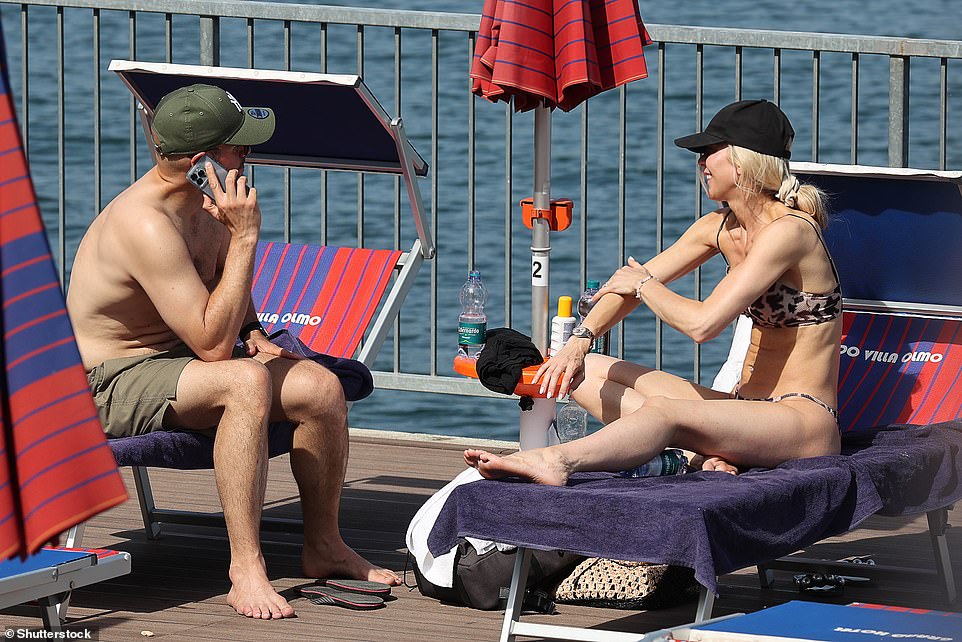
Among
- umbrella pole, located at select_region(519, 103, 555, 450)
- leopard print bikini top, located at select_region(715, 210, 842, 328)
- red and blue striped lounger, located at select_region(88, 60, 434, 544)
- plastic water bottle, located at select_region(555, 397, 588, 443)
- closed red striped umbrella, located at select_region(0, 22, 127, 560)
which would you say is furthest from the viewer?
plastic water bottle, located at select_region(555, 397, 588, 443)

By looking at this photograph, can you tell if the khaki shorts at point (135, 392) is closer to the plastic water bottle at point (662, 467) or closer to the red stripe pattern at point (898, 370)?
the plastic water bottle at point (662, 467)

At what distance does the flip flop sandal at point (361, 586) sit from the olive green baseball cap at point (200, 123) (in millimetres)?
1278

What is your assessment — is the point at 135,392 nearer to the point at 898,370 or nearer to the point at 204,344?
the point at 204,344

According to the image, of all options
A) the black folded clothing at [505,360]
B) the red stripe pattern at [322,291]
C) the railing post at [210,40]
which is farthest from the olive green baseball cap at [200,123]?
the railing post at [210,40]

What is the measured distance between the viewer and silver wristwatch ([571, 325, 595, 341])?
460cm

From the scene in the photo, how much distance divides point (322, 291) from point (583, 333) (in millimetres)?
1358

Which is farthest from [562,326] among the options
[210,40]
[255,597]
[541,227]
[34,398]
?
[34,398]

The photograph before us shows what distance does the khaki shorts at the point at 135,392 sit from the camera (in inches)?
173

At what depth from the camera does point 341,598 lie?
4410 mm

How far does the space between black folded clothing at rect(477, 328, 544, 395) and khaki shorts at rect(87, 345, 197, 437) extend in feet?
2.74

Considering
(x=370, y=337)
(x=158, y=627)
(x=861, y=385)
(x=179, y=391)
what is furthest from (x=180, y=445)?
(x=861, y=385)

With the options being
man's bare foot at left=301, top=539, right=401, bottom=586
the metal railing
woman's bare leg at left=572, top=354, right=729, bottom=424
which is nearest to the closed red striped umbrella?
man's bare foot at left=301, top=539, right=401, bottom=586

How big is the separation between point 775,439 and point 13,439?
8.85 ft

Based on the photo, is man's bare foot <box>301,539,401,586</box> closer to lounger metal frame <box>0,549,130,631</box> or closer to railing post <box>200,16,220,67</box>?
lounger metal frame <box>0,549,130,631</box>
